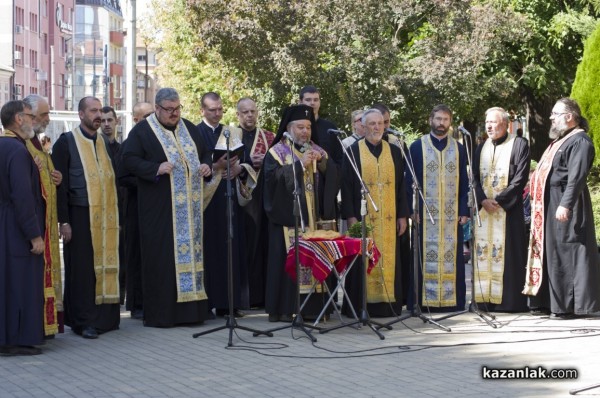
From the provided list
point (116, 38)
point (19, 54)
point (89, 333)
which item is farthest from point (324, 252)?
point (116, 38)

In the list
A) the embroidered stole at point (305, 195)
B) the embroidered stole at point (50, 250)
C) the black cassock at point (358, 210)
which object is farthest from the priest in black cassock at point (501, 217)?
the embroidered stole at point (50, 250)

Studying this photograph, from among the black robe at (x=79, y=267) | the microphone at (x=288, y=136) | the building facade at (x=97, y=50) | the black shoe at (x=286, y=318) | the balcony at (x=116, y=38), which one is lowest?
the black shoe at (x=286, y=318)

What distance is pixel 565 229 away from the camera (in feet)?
40.2

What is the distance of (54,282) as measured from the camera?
10.8 meters

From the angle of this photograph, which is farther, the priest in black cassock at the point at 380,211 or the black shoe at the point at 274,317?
the priest in black cassock at the point at 380,211

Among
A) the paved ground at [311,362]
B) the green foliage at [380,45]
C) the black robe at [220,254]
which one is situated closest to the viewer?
the paved ground at [311,362]

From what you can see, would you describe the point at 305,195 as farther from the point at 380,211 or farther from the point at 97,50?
the point at 97,50

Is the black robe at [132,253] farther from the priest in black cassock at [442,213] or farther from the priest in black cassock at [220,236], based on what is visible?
the priest in black cassock at [442,213]

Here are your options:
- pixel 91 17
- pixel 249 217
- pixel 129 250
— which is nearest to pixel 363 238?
pixel 249 217

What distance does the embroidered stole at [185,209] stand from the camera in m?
11.7

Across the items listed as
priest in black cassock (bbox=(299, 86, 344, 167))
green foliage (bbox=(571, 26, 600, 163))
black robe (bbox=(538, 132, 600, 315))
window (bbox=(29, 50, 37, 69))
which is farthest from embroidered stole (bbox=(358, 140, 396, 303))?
window (bbox=(29, 50, 37, 69))

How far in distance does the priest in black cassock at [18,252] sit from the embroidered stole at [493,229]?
201 inches

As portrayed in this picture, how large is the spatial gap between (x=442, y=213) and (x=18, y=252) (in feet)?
16.2

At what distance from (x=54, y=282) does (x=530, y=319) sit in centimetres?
493
